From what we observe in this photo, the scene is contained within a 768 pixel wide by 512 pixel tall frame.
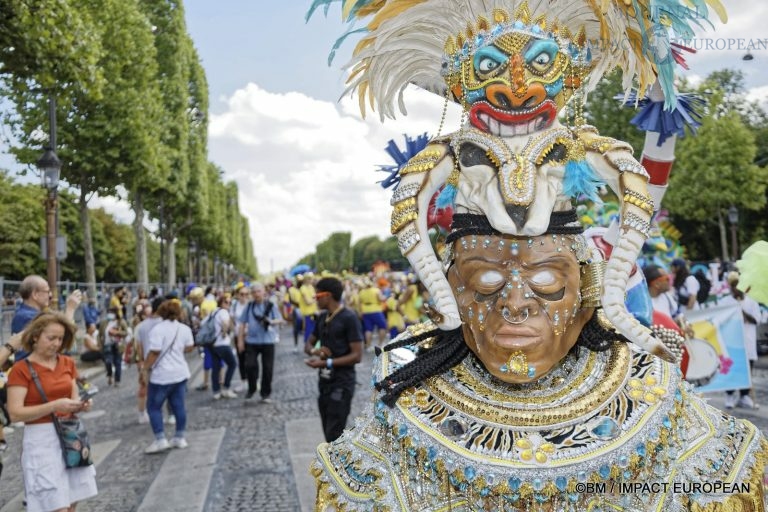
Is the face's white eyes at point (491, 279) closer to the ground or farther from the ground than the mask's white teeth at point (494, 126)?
closer to the ground

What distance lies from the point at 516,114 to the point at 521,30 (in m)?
0.31

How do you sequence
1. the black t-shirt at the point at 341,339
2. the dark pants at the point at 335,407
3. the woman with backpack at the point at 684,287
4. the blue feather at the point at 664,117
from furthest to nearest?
1. the woman with backpack at the point at 684,287
2. the black t-shirt at the point at 341,339
3. the dark pants at the point at 335,407
4. the blue feather at the point at 664,117

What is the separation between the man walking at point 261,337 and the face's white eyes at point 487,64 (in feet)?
27.4

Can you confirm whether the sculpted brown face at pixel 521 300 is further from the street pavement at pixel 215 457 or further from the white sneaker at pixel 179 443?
the white sneaker at pixel 179 443

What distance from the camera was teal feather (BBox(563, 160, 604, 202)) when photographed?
2320 millimetres

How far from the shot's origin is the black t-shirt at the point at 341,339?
608cm

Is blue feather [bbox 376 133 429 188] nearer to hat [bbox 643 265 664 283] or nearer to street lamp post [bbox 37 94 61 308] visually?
hat [bbox 643 265 664 283]

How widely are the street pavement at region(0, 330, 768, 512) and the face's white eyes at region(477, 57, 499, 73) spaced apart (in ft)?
14.3

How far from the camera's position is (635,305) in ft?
11.0

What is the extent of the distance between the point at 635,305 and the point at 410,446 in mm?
1578

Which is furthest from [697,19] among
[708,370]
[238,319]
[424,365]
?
[238,319]

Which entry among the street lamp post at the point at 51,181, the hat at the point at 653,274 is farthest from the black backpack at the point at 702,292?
the street lamp post at the point at 51,181

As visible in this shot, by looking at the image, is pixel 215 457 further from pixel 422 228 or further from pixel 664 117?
pixel 664 117

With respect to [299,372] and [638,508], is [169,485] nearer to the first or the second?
[638,508]
